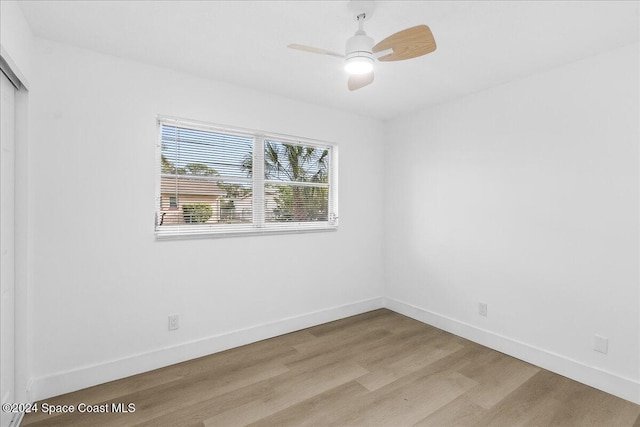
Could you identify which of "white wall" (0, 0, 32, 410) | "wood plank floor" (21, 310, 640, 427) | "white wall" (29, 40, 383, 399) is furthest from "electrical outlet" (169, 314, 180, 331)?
"white wall" (0, 0, 32, 410)

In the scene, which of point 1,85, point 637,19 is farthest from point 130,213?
point 637,19

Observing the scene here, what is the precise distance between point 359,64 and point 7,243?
Answer: 2.34m

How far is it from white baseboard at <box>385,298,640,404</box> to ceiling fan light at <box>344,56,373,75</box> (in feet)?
8.78

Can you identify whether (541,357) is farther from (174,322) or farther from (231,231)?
(174,322)

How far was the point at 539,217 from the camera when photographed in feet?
8.97

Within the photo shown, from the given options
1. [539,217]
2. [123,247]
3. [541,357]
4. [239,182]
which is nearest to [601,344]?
[541,357]

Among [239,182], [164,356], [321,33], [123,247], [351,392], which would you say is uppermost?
[321,33]

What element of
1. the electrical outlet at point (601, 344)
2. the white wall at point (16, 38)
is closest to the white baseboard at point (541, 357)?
the electrical outlet at point (601, 344)

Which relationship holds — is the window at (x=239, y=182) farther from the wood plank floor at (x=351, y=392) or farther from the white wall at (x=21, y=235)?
the wood plank floor at (x=351, y=392)

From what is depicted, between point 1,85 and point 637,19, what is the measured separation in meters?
3.76

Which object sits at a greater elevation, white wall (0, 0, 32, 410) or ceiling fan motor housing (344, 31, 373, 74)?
ceiling fan motor housing (344, 31, 373, 74)

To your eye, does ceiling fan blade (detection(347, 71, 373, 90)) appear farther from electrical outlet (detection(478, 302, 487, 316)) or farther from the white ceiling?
electrical outlet (detection(478, 302, 487, 316))

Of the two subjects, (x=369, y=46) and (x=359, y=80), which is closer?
(x=369, y=46)

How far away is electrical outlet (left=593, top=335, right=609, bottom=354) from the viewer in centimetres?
237
